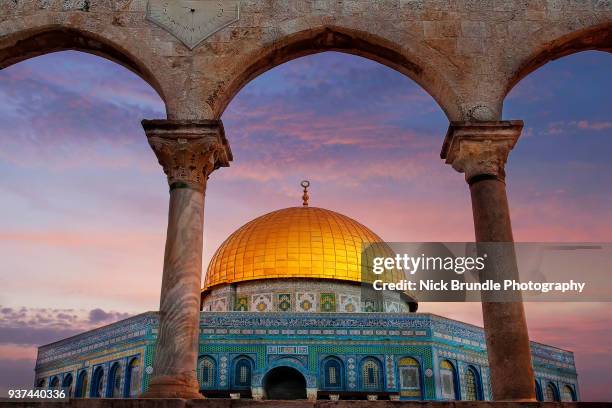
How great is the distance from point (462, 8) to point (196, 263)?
418cm

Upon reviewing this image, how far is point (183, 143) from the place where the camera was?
661cm

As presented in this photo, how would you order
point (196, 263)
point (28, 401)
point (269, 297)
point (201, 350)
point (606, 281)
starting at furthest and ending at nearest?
point (269, 297) < point (201, 350) < point (606, 281) < point (196, 263) < point (28, 401)

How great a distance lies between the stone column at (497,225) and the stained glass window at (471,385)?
17.5 metres

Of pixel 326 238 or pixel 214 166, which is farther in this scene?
pixel 326 238

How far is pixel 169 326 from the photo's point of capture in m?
5.98

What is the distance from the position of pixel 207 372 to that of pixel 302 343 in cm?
332

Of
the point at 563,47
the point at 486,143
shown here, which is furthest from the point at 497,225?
the point at 563,47

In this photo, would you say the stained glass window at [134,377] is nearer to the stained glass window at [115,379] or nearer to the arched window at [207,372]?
the stained glass window at [115,379]

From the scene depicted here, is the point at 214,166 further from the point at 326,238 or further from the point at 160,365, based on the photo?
the point at 326,238

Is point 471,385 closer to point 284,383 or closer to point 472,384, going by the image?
point 472,384

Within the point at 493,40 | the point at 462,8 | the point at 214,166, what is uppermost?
the point at 462,8

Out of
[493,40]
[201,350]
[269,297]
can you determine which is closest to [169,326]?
[493,40]

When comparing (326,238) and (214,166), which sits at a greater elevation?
A: (326,238)

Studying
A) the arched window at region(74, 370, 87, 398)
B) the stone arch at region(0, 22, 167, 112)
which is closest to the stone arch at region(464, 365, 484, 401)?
the arched window at region(74, 370, 87, 398)
